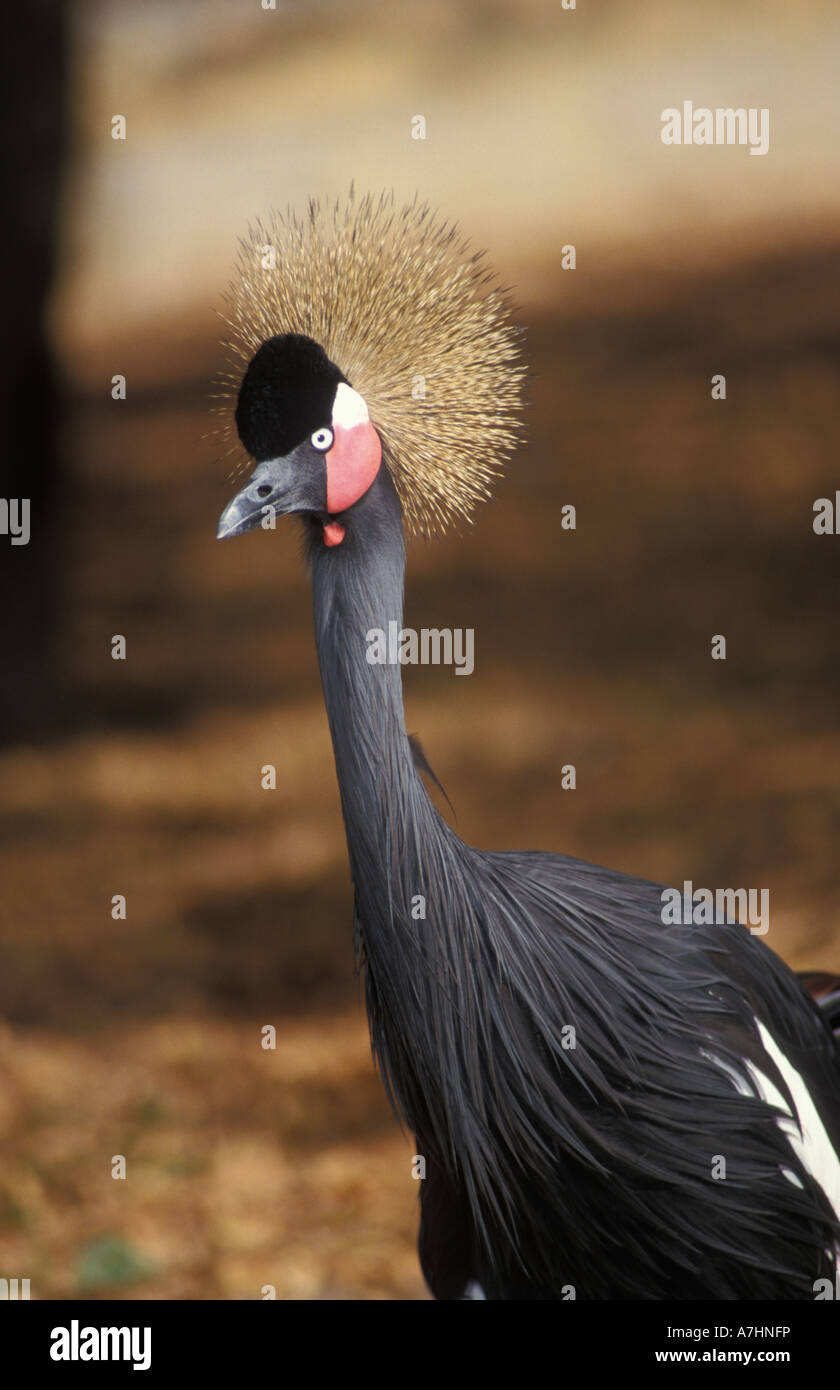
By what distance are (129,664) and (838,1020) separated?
163cm

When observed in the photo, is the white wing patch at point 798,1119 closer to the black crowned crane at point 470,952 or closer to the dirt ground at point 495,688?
the black crowned crane at point 470,952

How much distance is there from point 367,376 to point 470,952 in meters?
0.62

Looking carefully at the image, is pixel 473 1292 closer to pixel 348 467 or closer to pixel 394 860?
pixel 394 860

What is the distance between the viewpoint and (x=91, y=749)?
2924 millimetres

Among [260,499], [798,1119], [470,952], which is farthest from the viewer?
[798,1119]

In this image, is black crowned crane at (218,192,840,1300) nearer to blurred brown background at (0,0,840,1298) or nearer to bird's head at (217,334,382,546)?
bird's head at (217,334,382,546)

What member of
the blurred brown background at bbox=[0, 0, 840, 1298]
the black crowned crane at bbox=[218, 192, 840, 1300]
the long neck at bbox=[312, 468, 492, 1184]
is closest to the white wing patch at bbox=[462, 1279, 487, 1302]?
the black crowned crane at bbox=[218, 192, 840, 1300]

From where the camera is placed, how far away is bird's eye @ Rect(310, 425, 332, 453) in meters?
1.40

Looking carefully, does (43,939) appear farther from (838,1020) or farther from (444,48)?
(444,48)

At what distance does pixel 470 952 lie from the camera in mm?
1498

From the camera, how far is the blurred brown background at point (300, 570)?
9.00ft

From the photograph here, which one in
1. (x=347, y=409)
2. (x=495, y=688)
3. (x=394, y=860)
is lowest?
(x=394, y=860)

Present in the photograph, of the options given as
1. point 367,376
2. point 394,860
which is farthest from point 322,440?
point 394,860

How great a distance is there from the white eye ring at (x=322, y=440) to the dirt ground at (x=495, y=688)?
1534mm
